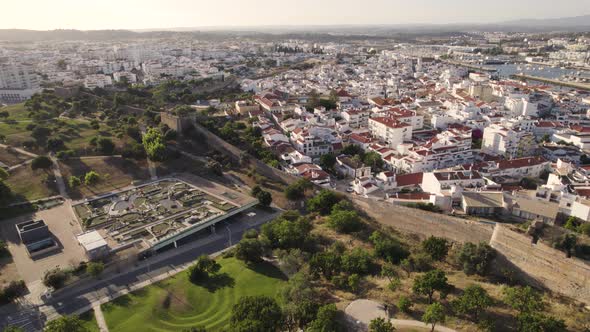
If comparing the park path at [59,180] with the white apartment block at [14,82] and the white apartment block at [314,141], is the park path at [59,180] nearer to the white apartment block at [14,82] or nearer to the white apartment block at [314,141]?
the white apartment block at [314,141]

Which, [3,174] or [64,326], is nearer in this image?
[64,326]

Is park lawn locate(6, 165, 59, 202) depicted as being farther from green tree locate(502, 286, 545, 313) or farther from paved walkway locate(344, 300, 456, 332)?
green tree locate(502, 286, 545, 313)

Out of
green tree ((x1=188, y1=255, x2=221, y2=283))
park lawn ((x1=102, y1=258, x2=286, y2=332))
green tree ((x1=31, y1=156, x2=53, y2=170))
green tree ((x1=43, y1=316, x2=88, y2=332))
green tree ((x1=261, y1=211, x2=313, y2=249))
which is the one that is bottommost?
park lawn ((x1=102, y1=258, x2=286, y2=332))

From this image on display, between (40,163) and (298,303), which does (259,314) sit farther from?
(40,163)

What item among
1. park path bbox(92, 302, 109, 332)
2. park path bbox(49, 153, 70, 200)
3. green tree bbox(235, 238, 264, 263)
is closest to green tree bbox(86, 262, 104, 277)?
park path bbox(92, 302, 109, 332)

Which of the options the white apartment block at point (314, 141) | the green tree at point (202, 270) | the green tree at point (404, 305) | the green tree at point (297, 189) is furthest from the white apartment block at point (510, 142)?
the green tree at point (202, 270)

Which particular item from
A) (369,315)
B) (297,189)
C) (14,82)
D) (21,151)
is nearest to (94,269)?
(297,189)
